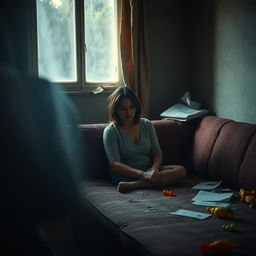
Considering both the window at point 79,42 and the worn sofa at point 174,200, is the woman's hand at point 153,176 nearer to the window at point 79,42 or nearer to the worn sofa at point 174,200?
the worn sofa at point 174,200

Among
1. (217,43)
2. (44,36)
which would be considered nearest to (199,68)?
(217,43)

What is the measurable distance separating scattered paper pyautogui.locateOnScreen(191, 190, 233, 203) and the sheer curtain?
1274 millimetres

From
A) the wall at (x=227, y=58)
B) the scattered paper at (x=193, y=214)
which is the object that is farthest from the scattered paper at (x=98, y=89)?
the scattered paper at (x=193, y=214)

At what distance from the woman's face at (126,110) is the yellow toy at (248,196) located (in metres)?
0.95

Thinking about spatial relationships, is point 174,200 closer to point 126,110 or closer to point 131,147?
point 131,147

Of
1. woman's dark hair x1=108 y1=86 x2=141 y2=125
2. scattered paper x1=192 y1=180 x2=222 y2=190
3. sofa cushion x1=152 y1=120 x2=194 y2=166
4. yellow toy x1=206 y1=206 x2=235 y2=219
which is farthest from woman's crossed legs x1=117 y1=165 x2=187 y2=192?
yellow toy x1=206 y1=206 x2=235 y2=219

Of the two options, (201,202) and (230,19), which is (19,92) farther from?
(230,19)

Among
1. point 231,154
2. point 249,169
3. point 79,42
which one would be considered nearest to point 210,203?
point 249,169

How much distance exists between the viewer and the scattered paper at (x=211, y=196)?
2.55m

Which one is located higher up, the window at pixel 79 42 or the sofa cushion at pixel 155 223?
the window at pixel 79 42

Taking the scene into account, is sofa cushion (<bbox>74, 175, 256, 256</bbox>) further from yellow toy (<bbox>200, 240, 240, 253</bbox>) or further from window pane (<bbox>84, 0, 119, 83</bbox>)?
window pane (<bbox>84, 0, 119, 83</bbox>)

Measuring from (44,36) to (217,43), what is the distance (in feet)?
4.67

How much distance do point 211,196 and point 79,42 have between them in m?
1.79

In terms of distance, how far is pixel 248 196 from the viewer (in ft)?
8.12
